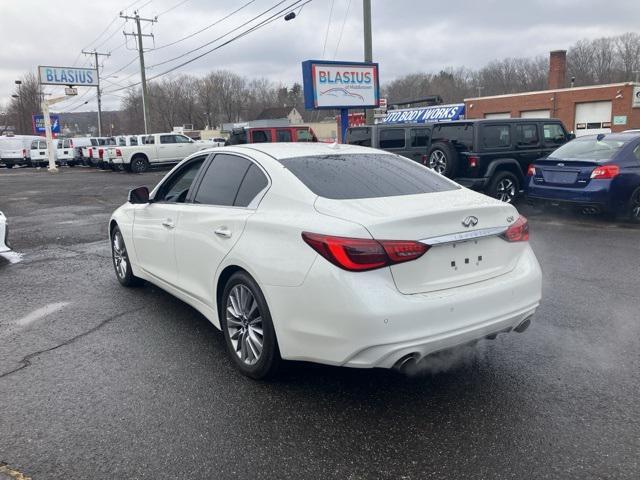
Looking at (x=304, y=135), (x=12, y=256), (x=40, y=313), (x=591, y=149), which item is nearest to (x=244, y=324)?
(x=40, y=313)

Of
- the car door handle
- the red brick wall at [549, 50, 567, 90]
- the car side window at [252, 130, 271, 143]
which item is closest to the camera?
the car door handle

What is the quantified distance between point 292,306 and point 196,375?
1.11 metres

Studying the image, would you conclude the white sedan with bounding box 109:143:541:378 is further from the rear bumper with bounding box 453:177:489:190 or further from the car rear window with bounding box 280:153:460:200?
the rear bumper with bounding box 453:177:489:190

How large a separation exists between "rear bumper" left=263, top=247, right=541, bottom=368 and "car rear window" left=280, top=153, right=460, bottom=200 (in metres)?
0.71

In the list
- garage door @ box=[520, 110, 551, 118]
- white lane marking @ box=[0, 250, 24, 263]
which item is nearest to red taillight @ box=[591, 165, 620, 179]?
white lane marking @ box=[0, 250, 24, 263]

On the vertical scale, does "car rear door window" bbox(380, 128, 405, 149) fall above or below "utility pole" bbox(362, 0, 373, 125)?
below

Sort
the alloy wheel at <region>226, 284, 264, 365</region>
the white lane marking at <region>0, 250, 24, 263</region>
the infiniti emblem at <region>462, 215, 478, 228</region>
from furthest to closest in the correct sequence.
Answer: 1. the white lane marking at <region>0, 250, 24, 263</region>
2. the alloy wheel at <region>226, 284, 264, 365</region>
3. the infiniti emblem at <region>462, 215, 478, 228</region>

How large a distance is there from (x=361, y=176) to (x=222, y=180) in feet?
3.67

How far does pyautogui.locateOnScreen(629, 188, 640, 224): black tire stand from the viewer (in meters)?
9.01

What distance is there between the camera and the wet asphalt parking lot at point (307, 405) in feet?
9.17

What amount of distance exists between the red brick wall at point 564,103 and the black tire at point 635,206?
27.7 metres

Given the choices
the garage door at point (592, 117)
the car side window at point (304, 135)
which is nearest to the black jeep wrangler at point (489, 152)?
the car side window at point (304, 135)

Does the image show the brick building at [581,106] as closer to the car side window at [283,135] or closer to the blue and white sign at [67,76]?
the car side window at [283,135]

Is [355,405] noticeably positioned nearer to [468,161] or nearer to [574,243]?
[574,243]
